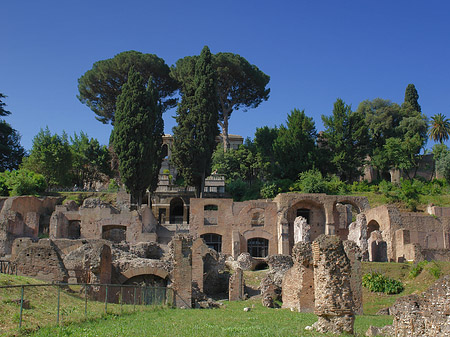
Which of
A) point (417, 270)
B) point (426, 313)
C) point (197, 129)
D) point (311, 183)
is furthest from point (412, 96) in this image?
point (426, 313)

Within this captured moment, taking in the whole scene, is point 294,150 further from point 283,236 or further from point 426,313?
point 426,313

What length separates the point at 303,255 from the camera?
18.0m

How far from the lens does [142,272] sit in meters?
22.1

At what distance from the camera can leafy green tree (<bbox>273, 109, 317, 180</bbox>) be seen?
4744 centimetres

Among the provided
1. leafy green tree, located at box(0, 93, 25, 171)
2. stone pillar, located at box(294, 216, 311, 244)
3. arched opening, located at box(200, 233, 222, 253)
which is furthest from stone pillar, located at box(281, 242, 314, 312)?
leafy green tree, located at box(0, 93, 25, 171)

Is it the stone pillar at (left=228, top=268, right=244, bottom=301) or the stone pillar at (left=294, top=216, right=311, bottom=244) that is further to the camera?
the stone pillar at (left=294, top=216, right=311, bottom=244)

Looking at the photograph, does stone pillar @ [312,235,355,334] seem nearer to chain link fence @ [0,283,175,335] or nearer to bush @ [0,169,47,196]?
chain link fence @ [0,283,175,335]

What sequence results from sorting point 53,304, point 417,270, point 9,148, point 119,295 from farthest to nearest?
point 9,148 → point 417,270 → point 119,295 → point 53,304

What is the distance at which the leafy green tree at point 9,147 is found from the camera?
53.4 m

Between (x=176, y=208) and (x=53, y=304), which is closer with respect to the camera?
(x=53, y=304)

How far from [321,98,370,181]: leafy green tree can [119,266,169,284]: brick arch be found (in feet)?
94.7

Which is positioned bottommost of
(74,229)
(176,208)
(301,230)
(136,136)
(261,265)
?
(261,265)

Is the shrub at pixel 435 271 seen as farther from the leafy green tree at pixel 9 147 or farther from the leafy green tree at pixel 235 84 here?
the leafy green tree at pixel 9 147

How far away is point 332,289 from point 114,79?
148 ft
